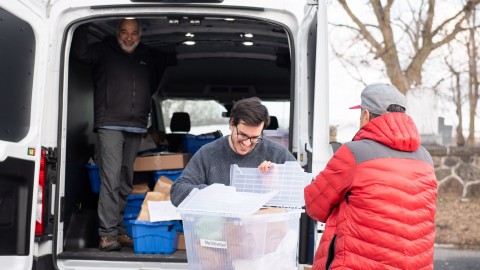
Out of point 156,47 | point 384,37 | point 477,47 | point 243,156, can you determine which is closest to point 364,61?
point 384,37

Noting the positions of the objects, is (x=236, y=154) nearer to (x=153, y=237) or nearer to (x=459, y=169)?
(x=153, y=237)

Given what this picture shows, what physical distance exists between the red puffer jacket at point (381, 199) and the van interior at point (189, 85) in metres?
1.39

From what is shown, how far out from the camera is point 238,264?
2.88 m

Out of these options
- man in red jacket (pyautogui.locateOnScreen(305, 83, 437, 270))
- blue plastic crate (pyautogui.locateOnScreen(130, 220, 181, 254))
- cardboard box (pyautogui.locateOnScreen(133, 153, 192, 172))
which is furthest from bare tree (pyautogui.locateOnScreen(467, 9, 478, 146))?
man in red jacket (pyautogui.locateOnScreen(305, 83, 437, 270))

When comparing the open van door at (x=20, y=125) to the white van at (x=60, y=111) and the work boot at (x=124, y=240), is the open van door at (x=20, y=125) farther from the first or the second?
the work boot at (x=124, y=240)

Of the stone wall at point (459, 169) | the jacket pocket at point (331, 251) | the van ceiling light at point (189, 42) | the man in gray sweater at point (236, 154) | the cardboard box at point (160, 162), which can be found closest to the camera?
the jacket pocket at point (331, 251)

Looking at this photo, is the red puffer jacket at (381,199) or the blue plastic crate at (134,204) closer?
the red puffer jacket at (381,199)

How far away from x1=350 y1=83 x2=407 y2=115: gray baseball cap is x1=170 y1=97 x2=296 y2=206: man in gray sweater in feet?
2.09

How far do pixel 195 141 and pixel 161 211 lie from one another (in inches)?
71.3

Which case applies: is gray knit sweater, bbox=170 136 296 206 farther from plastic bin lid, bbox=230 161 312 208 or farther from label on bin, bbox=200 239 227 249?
label on bin, bbox=200 239 227 249

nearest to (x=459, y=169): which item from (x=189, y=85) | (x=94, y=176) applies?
A: (x=189, y=85)

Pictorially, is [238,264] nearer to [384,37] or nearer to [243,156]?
[243,156]

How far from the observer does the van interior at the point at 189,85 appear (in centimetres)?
482

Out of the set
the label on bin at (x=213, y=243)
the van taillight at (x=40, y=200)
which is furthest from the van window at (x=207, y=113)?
the label on bin at (x=213, y=243)
